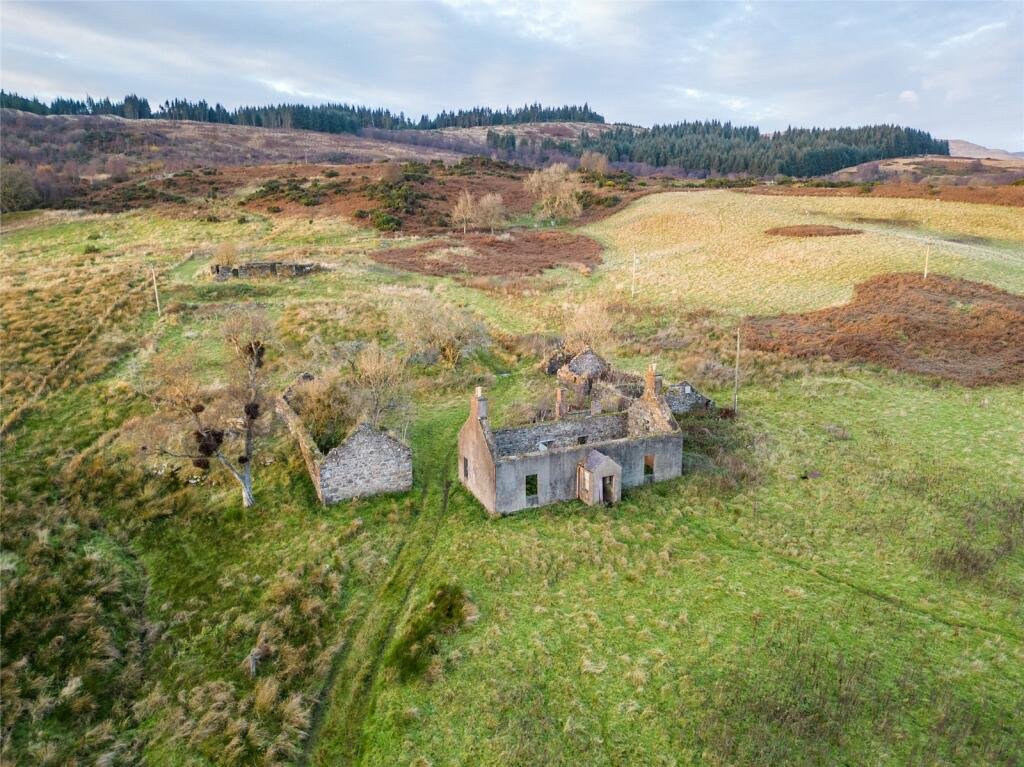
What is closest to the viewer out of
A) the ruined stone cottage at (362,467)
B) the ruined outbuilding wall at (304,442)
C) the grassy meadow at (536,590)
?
the grassy meadow at (536,590)

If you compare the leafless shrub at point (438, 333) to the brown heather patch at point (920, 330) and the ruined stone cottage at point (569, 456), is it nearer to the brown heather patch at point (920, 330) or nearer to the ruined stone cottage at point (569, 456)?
the ruined stone cottage at point (569, 456)

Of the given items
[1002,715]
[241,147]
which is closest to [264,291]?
[1002,715]

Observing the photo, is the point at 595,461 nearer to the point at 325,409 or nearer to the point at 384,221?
the point at 325,409

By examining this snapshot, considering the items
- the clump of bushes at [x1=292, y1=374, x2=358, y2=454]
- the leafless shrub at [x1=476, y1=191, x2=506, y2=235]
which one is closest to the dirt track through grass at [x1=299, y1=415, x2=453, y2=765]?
the clump of bushes at [x1=292, y1=374, x2=358, y2=454]

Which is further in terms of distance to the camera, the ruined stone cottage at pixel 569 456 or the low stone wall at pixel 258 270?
the low stone wall at pixel 258 270

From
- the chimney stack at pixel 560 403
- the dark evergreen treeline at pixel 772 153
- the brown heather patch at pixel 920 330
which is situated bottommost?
the chimney stack at pixel 560 403

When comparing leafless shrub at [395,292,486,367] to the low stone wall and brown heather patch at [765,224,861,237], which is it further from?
brown heather patch at [765,224,861,237]

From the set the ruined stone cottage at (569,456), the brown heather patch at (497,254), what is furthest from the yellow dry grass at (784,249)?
the ruined stone cottage at (569,456)
